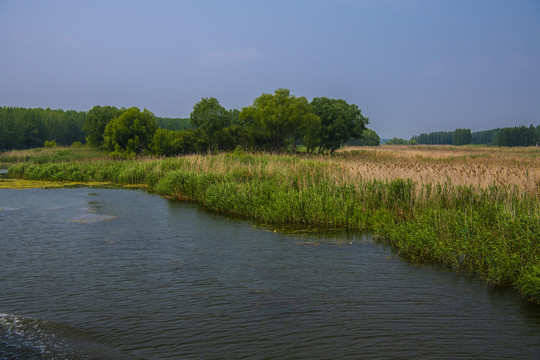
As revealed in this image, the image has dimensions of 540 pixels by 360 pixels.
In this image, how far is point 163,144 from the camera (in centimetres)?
4853

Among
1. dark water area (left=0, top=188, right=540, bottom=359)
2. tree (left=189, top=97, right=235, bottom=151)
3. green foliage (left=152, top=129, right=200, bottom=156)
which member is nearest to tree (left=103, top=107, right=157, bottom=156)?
green foliage (left=152, top=129, right=200, bottom=156)

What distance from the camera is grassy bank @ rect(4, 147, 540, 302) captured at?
880 cm

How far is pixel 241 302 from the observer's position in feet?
24.4

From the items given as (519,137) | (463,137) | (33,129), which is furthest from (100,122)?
(463,137)

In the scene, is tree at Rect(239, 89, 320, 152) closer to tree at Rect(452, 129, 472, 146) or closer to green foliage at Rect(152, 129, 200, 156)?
green foliage at Rect(152, 129, 200, 156)

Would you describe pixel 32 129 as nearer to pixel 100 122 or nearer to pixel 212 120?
pixel 100 122

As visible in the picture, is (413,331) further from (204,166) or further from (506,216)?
(204,166)

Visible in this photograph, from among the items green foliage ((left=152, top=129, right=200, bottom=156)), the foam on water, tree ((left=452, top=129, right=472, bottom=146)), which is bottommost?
the foam on water

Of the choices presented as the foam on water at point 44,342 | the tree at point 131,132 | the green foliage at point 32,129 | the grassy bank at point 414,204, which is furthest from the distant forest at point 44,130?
the foam on water at point 44,342

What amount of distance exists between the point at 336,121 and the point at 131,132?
90.1 feet

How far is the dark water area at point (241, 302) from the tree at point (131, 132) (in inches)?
1425

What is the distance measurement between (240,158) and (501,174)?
16056 millimetres

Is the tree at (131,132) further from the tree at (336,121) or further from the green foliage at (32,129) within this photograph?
the green foliage at (32,129)

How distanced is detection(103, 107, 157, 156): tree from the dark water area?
36.2 m
